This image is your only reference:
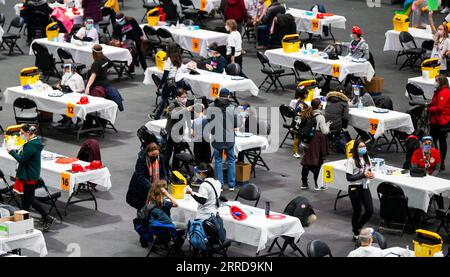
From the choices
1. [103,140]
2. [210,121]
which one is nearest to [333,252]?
[210,121]

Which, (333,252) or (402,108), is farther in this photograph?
(402,108)

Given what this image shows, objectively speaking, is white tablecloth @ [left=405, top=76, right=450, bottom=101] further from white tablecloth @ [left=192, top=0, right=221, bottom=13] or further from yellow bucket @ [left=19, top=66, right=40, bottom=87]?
white tablecloth @ [left=192, top=0, right=221, bottom=13]

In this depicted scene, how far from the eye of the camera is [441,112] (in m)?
19.7

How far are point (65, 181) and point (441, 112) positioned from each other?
22.1 feet

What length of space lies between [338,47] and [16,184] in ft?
34.3

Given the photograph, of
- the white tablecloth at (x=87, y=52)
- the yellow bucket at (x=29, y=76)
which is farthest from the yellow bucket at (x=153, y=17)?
the yellow bucket at (x=29, y=76)

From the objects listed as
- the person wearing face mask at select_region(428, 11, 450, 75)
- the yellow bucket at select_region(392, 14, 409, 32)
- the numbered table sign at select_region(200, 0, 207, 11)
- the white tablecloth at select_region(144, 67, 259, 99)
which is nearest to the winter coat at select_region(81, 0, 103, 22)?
the numbered table sign at select_region(200, 0, 207, 11)

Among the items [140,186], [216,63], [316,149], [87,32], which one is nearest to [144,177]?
[140,186]

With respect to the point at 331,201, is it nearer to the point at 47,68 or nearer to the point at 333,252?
the point at 333,252

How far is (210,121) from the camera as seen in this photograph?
725 inches

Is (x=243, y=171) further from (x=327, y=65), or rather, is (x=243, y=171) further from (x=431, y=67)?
(x=431, y=67)

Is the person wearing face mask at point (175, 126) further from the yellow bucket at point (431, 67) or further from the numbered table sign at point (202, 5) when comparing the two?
the numbered table sign at point (202, 5)

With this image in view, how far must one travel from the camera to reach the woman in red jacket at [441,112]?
19.6 m
